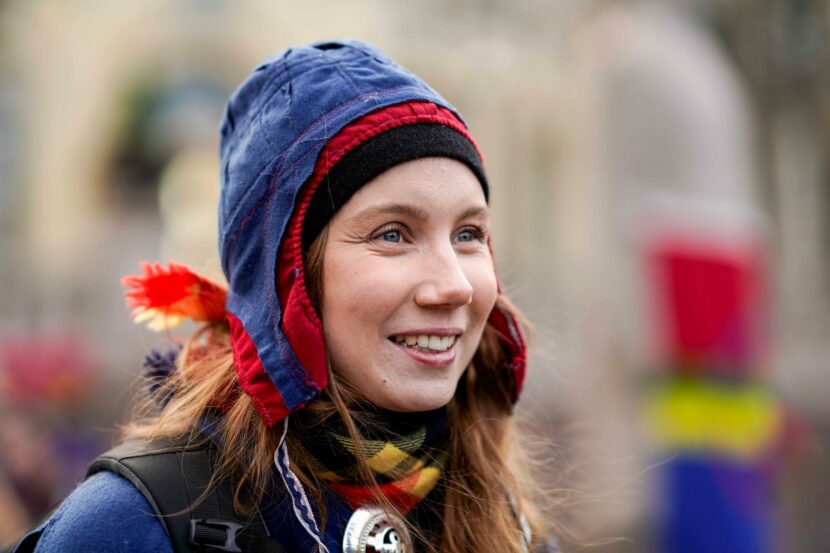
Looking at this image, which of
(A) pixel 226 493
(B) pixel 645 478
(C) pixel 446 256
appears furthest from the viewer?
(B) pixel 645 478

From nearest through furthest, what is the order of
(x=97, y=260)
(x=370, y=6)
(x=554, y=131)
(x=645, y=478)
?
(x=645, y=478), (x=97, y=260), (x=370, y=6), (x=554, y=131)

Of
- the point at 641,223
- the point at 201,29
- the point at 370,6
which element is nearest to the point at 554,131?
the point at 370,6

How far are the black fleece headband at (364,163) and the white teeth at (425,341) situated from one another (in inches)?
10.7

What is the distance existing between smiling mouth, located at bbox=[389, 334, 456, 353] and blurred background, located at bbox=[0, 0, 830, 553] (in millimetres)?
686

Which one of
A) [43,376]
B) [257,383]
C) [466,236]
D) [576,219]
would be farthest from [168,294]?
[576,219]

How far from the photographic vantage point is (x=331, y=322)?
2.10 metres

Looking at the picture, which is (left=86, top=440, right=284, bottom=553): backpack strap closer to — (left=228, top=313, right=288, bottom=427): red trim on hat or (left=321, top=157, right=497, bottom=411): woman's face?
(left=228, top=313, right=288, bottom=427): red trim on hat

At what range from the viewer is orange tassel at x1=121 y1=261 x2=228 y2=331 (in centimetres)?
239

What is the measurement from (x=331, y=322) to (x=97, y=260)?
15.6 metres

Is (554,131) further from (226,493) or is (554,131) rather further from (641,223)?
(226,493)

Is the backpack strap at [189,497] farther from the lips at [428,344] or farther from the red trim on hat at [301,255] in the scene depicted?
the lips at [428,344]

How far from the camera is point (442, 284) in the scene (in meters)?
2.09

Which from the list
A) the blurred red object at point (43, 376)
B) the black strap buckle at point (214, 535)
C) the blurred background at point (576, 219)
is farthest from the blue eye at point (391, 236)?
the blurred red object at point (43, 376)

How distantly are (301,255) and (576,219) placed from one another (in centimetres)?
2007
